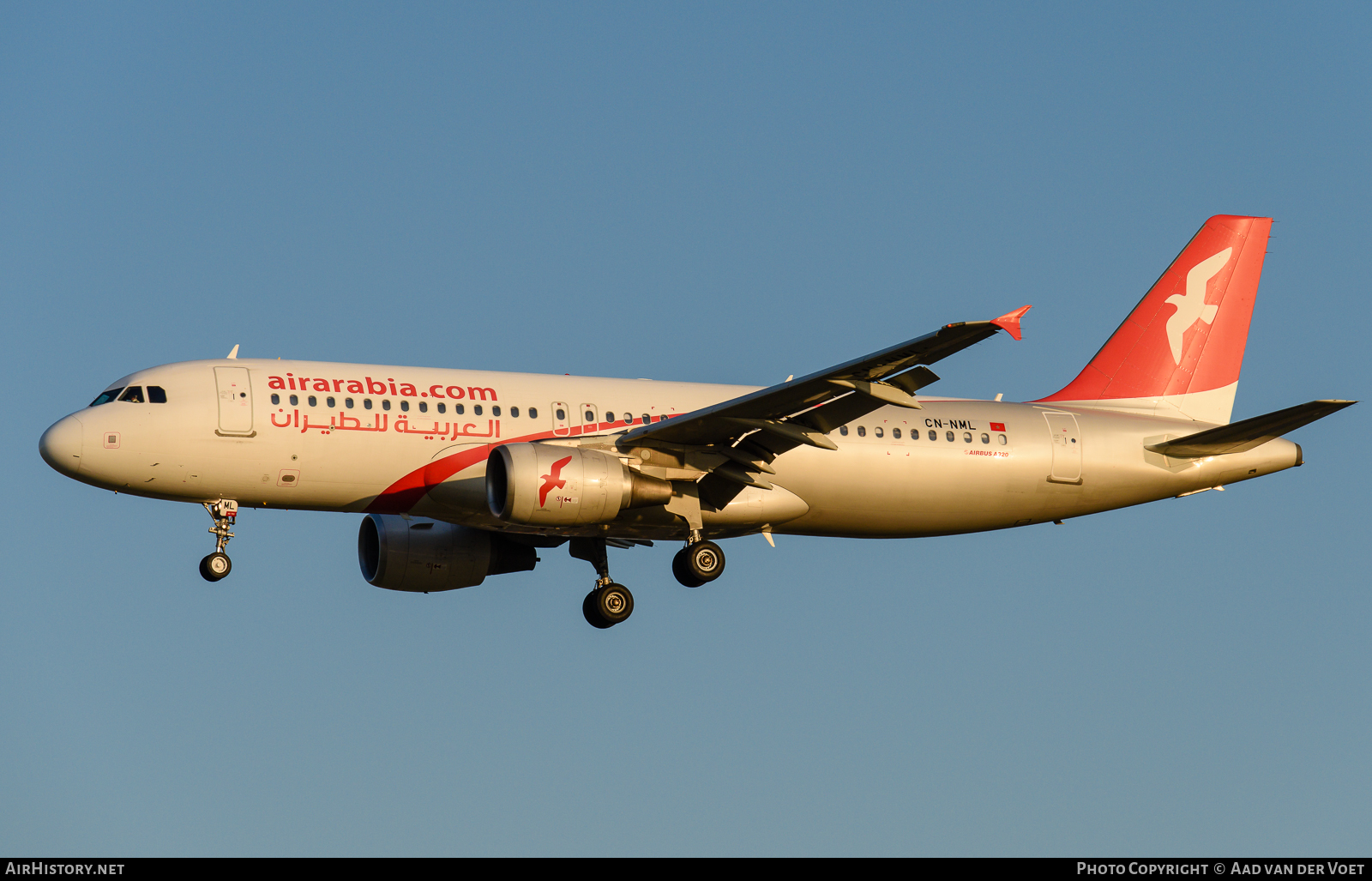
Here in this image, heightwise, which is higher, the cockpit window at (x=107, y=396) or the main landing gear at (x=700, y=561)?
the cockpit window at (x=107, y=396)

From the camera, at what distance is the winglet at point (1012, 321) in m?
25.0

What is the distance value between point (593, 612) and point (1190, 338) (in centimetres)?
1549

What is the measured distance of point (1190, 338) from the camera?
38.5 m

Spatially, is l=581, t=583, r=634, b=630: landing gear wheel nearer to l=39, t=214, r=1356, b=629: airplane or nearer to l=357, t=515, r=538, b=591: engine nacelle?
l=39, t=214, r=1356, b=629: airplane

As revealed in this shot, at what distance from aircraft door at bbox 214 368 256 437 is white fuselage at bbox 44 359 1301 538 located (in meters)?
0.03

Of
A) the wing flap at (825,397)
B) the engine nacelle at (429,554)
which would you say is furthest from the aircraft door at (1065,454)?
the engine nacelle at (429,554)

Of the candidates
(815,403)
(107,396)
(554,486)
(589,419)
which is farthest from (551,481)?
(107,396)

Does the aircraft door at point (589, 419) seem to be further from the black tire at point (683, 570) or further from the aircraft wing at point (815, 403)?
the black tire at point (683, 570)

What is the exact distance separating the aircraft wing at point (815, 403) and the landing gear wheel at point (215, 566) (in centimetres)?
784

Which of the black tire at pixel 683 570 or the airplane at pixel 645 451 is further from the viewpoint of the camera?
the black tire at pixel 683 570

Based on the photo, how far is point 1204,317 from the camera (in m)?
38.8

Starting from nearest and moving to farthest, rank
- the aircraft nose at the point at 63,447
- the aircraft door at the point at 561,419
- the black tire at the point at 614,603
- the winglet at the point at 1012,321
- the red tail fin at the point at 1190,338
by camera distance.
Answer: the winglet at the point at 1012,321, the aircraft nose at the point at 63,447, the aircraft door at the point at 561,419, the black tire at the point at 614,603, the red tail fin at the point at 1190,338

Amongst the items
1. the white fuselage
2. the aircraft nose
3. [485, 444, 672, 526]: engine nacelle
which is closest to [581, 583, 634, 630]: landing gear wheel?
the white fuselage
